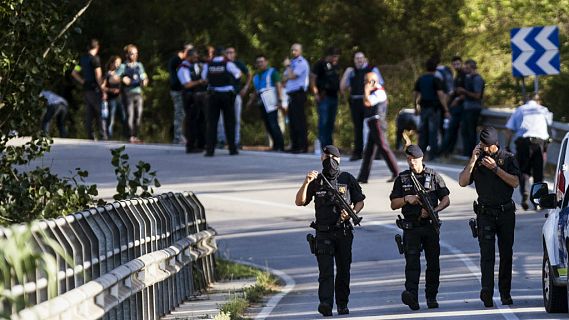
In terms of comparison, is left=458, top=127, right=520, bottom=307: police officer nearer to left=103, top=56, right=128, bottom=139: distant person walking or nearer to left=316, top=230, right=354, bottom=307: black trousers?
left=316, top=230, right=354, bottom=307: black trousers

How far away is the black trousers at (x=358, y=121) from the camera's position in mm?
27062

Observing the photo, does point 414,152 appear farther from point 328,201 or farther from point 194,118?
point 194,118

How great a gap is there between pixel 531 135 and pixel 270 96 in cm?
943

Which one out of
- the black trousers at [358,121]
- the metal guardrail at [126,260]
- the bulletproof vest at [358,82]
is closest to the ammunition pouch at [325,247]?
the metal guardrail at [126,260]

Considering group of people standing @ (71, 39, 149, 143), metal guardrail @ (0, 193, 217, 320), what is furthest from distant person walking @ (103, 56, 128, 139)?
metal guardrail @ (0, 193, 217, 320)

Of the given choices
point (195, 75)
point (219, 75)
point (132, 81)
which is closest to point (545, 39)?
point (219, 75)

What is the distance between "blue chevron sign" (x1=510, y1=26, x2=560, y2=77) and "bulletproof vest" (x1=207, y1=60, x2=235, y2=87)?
17.7ft

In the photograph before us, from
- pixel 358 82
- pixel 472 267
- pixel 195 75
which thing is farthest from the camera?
pixel 195 75

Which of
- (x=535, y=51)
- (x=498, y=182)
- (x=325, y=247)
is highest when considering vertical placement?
(x=535, y=51)

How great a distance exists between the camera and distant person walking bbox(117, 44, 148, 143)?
104 feet

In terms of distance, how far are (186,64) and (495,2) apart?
338 inches

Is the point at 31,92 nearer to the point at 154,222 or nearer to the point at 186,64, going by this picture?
A: the point at 154,222

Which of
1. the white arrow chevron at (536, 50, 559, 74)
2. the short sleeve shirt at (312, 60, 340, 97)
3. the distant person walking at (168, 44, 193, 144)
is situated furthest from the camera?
the distant person walking at (168, 44, 193, 144)

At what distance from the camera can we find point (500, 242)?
46.2 feet
